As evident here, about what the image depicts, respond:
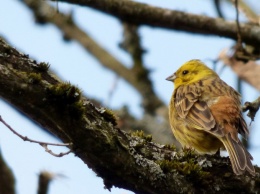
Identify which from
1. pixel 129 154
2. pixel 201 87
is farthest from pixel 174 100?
pixel 129 154

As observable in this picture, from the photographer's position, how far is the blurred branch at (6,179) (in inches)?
162

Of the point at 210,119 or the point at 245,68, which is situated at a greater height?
the point at 245,68

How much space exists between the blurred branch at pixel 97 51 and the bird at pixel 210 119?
210 centimetres

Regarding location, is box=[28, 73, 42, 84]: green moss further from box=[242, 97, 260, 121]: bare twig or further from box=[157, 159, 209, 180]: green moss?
box=[242, 97, 260, 121]: bare twig

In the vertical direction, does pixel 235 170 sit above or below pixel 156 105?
below

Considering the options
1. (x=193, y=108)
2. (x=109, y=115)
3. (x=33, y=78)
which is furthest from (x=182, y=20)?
(x=33, y=78)

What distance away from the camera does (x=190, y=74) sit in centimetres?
658

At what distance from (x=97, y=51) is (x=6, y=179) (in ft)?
14.6

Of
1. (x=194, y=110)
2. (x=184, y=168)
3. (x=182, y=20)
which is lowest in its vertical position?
(x=184, y=168)

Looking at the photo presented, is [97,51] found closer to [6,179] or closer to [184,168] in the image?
[6,179]

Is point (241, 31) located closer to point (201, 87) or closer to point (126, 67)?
point (201, 87)

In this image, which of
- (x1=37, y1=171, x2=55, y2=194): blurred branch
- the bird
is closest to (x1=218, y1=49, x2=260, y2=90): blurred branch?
the bird

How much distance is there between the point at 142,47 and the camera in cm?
846

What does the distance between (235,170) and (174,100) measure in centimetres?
174
